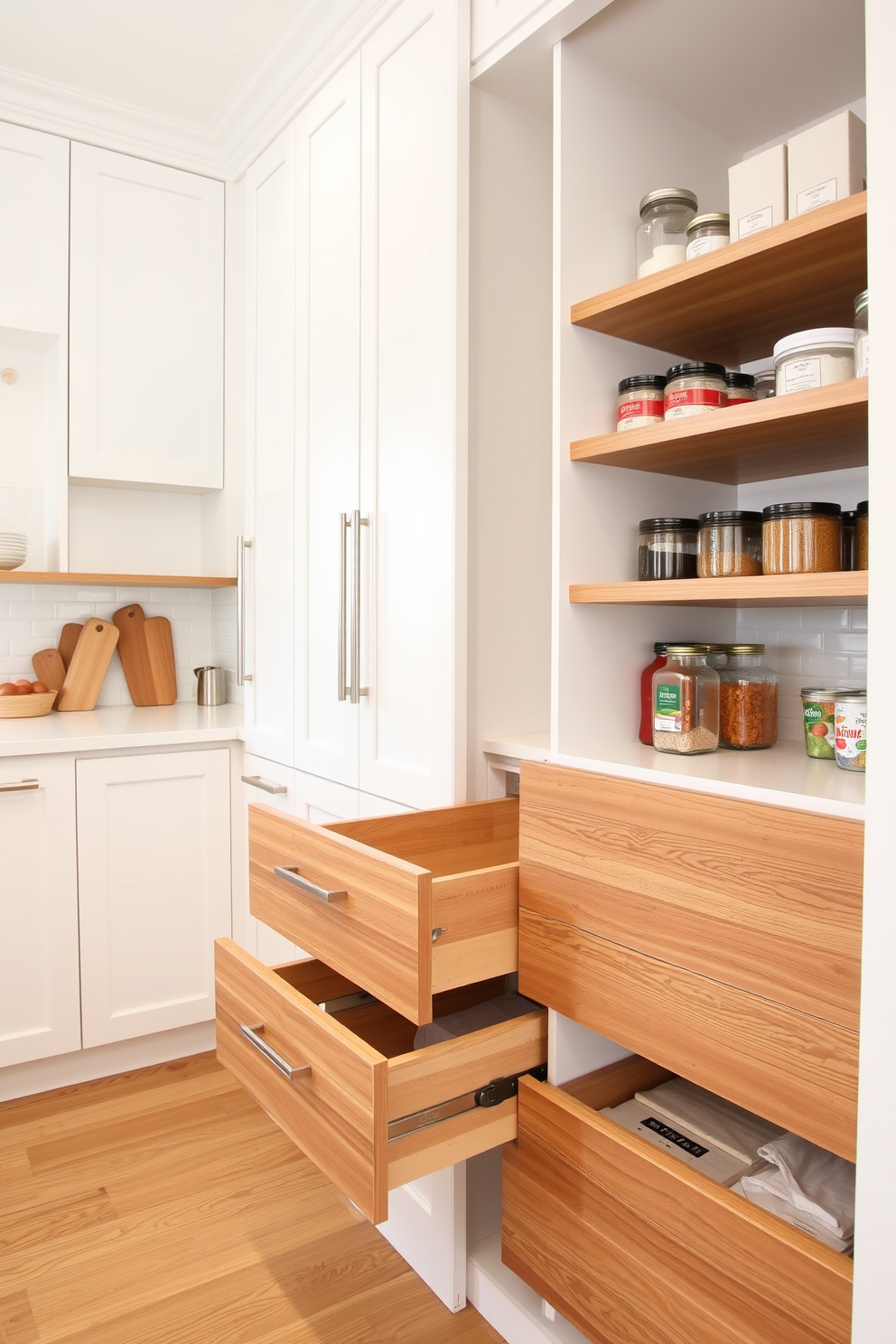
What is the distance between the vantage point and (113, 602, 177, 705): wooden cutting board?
2.94 m

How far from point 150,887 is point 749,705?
169 cm

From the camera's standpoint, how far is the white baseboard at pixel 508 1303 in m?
1.40

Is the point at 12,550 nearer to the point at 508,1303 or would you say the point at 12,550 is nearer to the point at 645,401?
the point at 645,401

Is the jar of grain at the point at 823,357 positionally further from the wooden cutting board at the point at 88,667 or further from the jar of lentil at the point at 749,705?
the wooden cutting board at the point at 88,667

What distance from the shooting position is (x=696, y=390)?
1257mm

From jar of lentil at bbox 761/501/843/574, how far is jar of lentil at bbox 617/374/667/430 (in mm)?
284

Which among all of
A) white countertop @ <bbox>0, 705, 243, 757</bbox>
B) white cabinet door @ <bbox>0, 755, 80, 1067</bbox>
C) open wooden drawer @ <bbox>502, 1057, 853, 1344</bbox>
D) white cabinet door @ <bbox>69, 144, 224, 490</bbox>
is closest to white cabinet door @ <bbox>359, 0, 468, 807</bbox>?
open wooden drawer @ <bbox>502, 1057, 853, 1344</bbox>

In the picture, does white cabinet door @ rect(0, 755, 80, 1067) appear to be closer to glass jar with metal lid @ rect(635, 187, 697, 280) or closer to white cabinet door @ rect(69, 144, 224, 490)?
white cabinet door @ rect(69, 144, 224, 490)

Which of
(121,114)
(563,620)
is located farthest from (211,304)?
(563,620)

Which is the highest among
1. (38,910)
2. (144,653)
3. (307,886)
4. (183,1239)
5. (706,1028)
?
(144,653)

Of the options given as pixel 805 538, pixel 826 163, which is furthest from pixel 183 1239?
pixel 826 163

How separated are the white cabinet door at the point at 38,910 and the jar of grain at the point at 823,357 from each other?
1901 millimetres

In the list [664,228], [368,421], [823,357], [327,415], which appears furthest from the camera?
[327,415]

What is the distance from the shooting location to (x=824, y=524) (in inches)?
44.6
